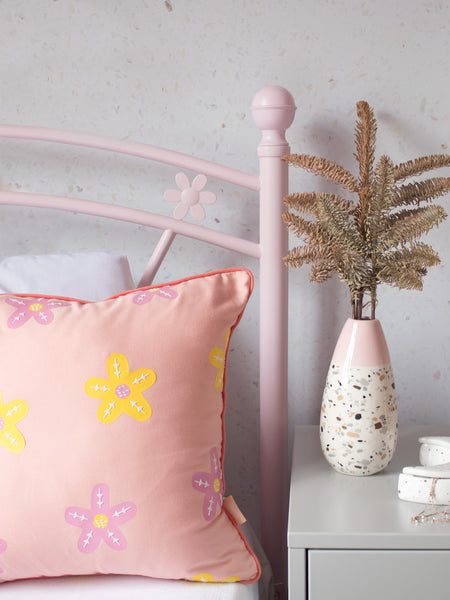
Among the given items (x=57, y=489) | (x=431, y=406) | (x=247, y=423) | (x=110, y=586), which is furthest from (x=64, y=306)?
(x=431, y=406)

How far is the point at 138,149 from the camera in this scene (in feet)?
4.05

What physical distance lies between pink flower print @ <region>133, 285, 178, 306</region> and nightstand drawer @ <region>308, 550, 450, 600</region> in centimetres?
44

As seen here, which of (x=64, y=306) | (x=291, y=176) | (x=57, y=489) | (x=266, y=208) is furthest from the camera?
(x=291, y=176)

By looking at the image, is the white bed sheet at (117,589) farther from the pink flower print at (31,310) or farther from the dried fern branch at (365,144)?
the dried fern branch at (365,144)

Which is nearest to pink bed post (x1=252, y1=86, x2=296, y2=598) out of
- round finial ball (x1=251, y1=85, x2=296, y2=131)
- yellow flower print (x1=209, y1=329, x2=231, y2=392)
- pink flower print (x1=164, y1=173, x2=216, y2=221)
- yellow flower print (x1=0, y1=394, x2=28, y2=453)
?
round finial ball (x1=251, y1=85, x2=296, y2=131)

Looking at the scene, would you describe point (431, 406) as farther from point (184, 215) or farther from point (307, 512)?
point (184, 215)

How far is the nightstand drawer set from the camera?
0.88m

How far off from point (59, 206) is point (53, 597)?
28.3 inches

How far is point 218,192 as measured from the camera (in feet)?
4.38

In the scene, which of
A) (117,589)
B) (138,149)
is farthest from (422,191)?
(117,589)

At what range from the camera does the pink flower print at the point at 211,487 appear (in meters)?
0.93

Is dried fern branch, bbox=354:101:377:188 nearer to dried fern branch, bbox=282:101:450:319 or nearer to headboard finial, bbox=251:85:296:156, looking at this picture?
dried fern branch, bbox=282:101:450:319

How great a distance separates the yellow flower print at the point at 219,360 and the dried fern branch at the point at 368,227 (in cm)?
19

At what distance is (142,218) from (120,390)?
0.44 m
